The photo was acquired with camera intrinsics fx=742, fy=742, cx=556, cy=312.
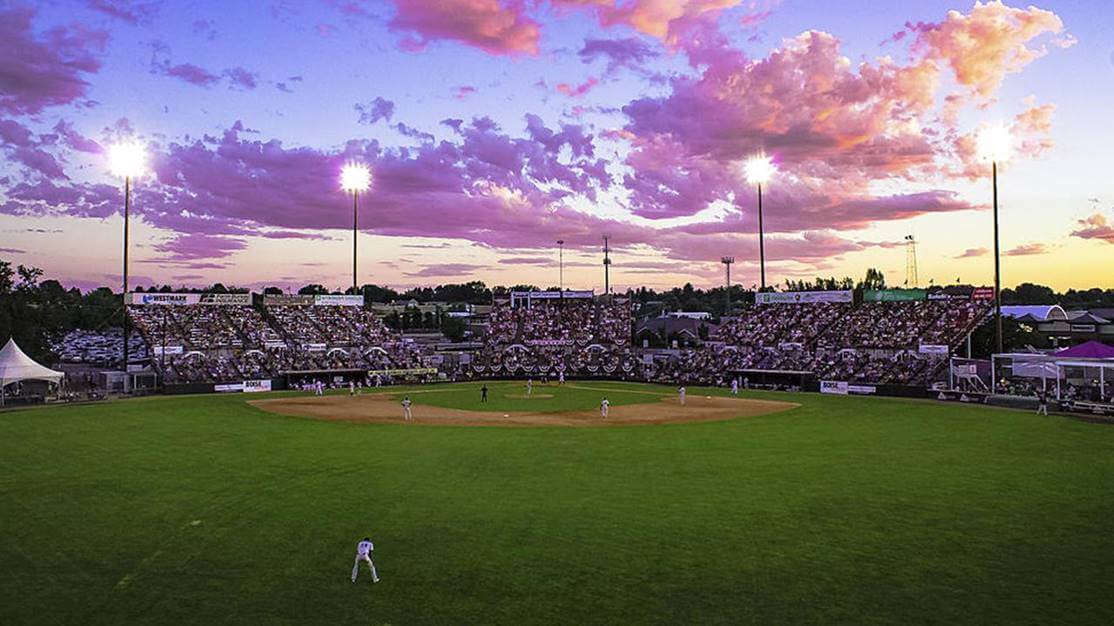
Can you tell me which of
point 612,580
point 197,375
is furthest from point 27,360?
point 612,580

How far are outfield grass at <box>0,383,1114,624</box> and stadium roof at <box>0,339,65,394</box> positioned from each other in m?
21.3

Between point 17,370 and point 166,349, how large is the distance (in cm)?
1433

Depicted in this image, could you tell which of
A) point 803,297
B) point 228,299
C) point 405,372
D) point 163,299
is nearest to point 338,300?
point 228,299

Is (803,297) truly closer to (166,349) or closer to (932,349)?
(932,349)

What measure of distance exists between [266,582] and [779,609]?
10.4 meters

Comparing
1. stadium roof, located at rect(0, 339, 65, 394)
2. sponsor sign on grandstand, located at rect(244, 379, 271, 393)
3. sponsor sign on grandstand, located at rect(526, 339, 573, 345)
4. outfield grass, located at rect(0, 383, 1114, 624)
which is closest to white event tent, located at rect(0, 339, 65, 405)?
stadium roof, located at rect(0, 339, 65, 394)

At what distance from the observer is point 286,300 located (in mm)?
81625

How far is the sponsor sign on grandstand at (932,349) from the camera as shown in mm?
58500

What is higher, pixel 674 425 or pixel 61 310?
pixel 61 310

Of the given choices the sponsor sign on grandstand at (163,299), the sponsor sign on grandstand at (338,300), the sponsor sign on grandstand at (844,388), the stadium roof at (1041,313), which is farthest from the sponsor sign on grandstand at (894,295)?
the sponsor sign on grandstand at (163,299)

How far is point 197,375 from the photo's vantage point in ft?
210

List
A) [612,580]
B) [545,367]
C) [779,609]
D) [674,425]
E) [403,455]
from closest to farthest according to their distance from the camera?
[779,609] → [612,580] → [403,455] → [674,425] → [545,367]

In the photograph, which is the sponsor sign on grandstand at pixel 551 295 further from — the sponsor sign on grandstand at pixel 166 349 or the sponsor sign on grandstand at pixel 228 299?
the sponsor sign on grandstand at pixel 166 349

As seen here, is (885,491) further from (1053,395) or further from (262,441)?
(1053,395)
